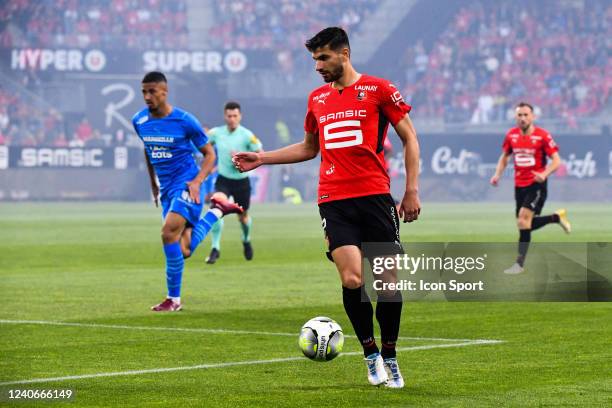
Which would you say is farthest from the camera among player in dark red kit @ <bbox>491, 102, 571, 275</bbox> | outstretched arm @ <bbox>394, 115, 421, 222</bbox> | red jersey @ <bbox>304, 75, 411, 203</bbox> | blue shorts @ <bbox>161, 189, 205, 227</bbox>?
player in dark red kit @ <bbox>491, 102, 571, 275</bbox>

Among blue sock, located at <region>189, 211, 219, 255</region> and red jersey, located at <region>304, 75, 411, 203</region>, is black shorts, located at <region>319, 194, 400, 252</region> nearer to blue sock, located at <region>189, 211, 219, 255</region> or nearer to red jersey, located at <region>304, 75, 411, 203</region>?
red jersey, located at <region>304, 75, 411, 203</region>

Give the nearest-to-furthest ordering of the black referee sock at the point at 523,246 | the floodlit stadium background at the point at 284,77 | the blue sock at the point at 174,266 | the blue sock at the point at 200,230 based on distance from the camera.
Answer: the blue sock at the point at 174,266
the blue sock at the point at 200,230
the black referee sock at the point at 523,246
the floodlit stadium background at the point at 284,77

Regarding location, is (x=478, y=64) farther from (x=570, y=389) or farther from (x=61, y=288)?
(x=570, y=389)

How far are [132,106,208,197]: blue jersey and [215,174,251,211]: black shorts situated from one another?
6.59 metres

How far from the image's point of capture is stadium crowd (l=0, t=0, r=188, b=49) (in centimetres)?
4847

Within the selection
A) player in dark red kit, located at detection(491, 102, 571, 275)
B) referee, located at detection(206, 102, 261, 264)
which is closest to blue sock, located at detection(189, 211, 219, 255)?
referee, located at detection(206, 102, 261, 264)

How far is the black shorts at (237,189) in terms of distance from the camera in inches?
718

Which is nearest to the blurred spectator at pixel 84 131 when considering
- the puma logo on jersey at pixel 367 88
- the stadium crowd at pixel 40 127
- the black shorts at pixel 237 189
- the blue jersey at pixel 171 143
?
the stadium crowd at pixel 40 127

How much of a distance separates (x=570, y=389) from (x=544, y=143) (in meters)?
9.68

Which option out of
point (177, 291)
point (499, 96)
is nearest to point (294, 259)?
point (177, 291)

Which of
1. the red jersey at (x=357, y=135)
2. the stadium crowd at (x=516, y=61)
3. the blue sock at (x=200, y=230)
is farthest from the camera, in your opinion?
the stadium crowd at (x=516, y=61)

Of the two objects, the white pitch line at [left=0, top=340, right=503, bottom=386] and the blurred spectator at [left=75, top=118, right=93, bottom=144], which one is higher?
the white pitch line at [left=0, top=340, right=503, bottom=386]

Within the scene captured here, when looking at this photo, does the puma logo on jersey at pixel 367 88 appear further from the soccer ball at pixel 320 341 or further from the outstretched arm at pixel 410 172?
the soccer ball at pixel 320 341

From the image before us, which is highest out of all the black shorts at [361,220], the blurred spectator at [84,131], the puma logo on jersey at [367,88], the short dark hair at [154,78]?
the puma logo on jersey at [367,88]
